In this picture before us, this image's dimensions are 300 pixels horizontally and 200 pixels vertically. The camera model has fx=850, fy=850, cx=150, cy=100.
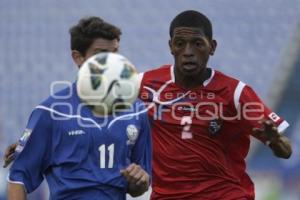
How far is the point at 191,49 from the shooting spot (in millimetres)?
5312

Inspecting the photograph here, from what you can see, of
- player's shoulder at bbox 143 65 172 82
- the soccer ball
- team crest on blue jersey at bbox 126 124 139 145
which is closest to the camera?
the soccer ball

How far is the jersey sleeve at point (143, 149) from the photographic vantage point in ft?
15.4

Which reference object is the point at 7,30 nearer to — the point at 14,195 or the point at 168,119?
the point at 168,119

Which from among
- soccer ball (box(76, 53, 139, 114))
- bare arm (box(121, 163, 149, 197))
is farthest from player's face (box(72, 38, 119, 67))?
bare arm (box(121, 163, 149, 197))

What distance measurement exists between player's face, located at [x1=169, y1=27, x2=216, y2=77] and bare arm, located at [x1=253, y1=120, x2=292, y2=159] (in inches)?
26.9

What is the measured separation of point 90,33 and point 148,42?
6.75m

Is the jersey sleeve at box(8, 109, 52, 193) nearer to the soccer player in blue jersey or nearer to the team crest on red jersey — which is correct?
the soccer player in blue jersey

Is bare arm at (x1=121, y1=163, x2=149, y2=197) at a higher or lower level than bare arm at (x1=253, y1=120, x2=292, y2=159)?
lower

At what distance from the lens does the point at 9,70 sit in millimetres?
11141

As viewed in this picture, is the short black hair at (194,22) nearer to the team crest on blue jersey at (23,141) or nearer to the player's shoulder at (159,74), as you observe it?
the player's shoulder at (159,74)

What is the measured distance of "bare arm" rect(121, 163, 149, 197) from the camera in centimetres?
429

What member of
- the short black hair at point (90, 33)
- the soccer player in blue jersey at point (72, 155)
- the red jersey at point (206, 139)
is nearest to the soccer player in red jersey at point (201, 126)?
the red jersey at point (206, 139)

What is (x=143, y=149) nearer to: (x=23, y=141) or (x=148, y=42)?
(x=23, y=141)

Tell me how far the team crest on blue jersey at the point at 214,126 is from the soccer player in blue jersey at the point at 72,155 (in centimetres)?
101
